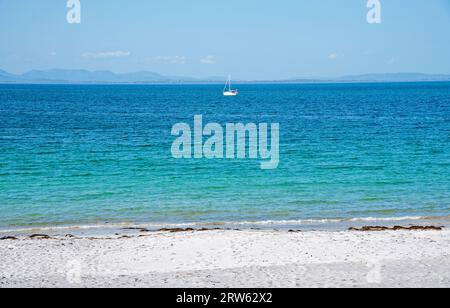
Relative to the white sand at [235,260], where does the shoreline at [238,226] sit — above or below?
below

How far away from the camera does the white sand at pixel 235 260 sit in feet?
38.4

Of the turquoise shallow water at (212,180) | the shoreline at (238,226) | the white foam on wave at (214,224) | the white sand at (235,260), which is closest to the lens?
the white sand at (235,260)

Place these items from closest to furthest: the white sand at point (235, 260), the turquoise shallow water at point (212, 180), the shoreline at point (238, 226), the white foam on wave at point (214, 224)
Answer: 1. the white sand at point (235, 260)
2. the shoreline at point (238, 226)
3. the white foam on wave at point (214, 224)
4. the turquoise shallow water at point (212, 180)

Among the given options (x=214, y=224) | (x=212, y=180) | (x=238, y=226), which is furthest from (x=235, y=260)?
(x=212, y=180)

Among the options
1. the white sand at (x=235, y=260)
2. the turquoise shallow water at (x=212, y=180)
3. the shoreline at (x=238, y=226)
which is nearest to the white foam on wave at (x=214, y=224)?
the shoreline at (x=238, y=226)

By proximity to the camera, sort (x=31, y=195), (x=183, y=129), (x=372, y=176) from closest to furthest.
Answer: (x=31, y=195) → (x=372, y=176) → (x=183, y=129)

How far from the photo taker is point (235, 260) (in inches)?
529

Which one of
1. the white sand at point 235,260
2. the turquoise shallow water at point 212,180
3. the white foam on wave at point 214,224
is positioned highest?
the white sand at point 235,260

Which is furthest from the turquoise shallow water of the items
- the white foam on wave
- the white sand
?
the white sand

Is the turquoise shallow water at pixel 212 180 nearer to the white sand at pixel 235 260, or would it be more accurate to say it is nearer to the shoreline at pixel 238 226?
the shoreline at pixel 238 226

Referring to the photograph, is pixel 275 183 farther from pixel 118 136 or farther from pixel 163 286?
pixel 118 136

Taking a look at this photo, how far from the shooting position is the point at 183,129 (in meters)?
55.6
